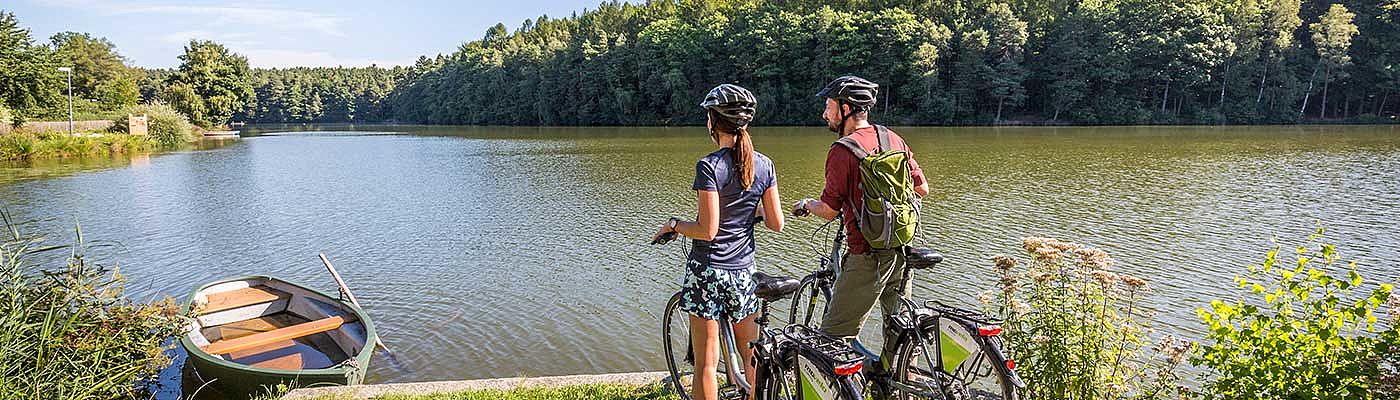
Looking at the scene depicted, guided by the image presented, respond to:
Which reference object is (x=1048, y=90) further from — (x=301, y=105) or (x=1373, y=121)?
(x=301, y=105)

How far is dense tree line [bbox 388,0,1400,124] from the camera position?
59562mm

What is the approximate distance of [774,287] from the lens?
12.7 feet

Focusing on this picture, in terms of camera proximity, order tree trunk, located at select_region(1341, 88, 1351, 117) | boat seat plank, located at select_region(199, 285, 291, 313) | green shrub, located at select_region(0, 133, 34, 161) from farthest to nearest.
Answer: tree trunk, located at select_region(1341, 88, 1351, 117), green shrub, located at select_region(0, 133, 34, 161), boat seat plank, located at select_region(199, 285, 291, 313)

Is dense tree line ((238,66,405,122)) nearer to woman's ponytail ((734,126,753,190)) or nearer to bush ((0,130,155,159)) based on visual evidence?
bush ((0,130,155,159))

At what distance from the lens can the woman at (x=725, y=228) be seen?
3688 millimetres

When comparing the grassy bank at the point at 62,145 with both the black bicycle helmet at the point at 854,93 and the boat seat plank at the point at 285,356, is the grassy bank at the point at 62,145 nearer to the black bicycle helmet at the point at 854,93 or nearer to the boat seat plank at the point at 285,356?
the boat seat plank at the point at 285,356

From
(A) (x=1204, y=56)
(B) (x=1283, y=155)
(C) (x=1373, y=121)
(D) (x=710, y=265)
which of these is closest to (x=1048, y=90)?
(A) (x=1204, y=56)

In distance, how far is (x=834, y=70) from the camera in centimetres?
7131

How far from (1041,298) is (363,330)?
247 inches

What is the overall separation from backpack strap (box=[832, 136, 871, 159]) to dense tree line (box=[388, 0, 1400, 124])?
62671 millimetres

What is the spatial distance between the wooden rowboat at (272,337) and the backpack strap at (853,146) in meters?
4.62

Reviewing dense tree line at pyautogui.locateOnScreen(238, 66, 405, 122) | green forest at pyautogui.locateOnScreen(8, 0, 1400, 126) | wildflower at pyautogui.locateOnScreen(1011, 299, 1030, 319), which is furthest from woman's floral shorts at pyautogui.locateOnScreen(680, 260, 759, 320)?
dense tree line at pyautogui.locateOnScreen(238, 66, 405, 122)

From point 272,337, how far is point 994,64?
6456 centimetres

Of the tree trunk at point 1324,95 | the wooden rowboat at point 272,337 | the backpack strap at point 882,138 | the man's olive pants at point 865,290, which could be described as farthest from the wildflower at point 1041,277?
the tree trunk at point 1324,95
